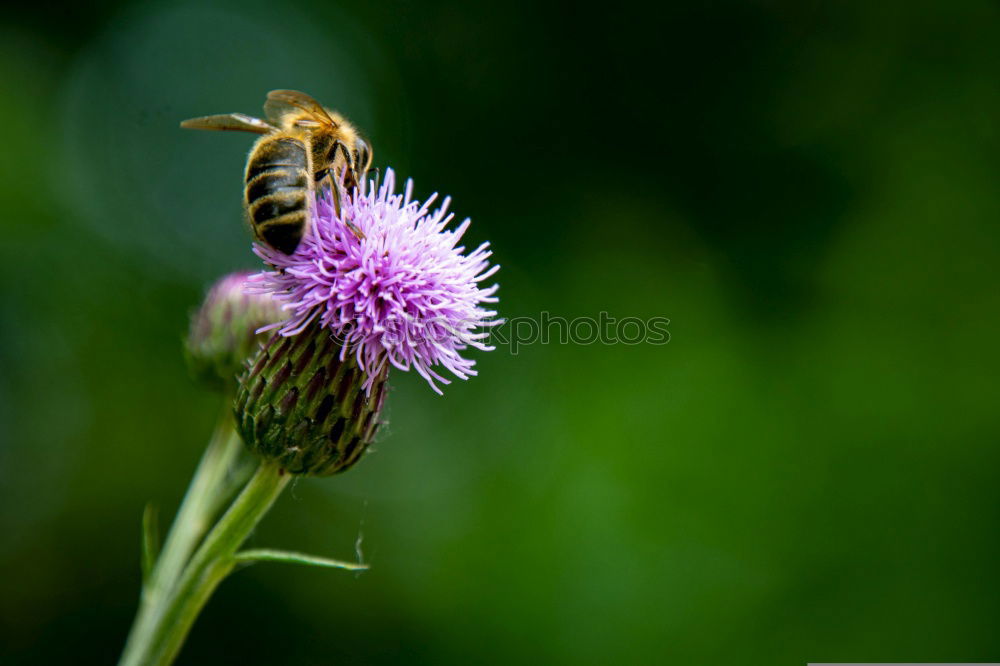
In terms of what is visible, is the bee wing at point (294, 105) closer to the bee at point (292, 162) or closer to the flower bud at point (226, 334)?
the bee at point (292, 162)

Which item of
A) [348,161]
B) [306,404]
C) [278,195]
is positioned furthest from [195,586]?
[348,161]

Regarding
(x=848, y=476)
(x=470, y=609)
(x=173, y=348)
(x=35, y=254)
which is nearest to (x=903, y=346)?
(x=848, y=476)

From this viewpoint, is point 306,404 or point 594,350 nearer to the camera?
point 306,404

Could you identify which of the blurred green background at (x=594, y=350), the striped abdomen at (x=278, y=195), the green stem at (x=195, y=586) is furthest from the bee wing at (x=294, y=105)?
the blurred green background at (x=594, y=350)

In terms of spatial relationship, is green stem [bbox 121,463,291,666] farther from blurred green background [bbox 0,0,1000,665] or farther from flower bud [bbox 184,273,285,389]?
blurred green background [bbox 0,0,1000,665]

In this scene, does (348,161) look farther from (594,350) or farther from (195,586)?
(594,350)

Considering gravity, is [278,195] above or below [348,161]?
below

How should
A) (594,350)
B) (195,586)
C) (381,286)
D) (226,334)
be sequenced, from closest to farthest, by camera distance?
1. (195,586)
2. (381,286)
3. (226,334)
4. (594,350)
